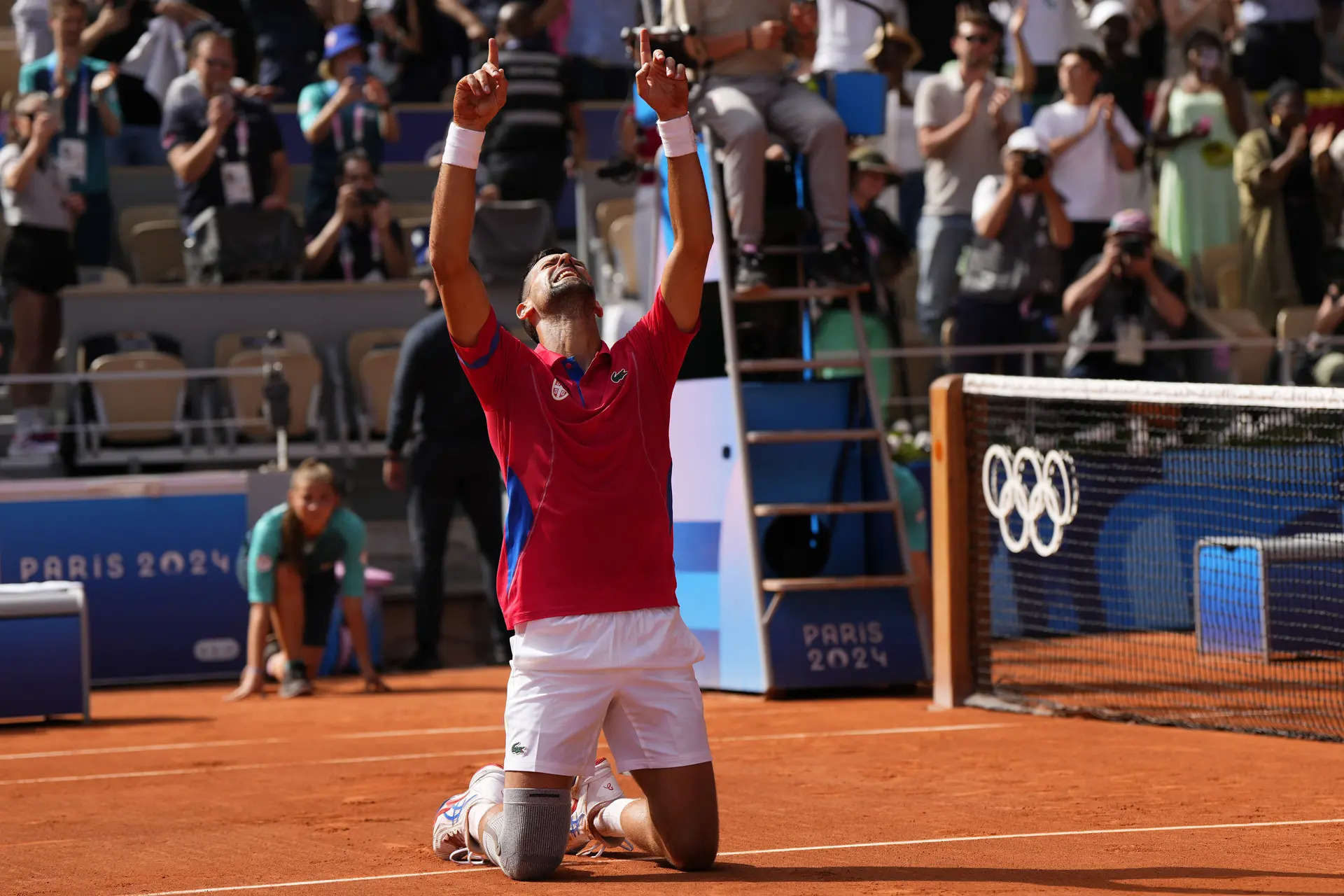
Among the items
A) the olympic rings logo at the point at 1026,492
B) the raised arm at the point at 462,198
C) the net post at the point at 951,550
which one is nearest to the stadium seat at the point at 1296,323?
the olympic rings logo at the point at 1026,492

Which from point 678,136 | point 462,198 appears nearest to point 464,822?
point 462,198

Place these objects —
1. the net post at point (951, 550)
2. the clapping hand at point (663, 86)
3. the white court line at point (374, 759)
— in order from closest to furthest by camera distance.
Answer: the clapping hand at point (663, 86) → the white court line at point (374, 759) → the net post at point (951, 550)

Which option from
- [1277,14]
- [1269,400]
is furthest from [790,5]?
[1277,14]

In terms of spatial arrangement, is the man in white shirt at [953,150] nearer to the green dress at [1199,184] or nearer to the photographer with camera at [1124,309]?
the photographer with camera at [1124,309]

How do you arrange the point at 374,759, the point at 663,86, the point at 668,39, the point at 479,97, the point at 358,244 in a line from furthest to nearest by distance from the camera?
the point at 358,244 → the point at 668,39 → the point at 374,759 → the point at 663,86 → the point at 479,97

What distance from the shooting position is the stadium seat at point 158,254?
51.7 ft

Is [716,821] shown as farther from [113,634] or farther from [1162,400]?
[113,634]

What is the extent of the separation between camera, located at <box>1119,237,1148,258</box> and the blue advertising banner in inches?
243

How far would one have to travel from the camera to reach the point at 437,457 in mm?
12648

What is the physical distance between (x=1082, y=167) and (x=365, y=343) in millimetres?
5667

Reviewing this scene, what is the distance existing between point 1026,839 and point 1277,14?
44.3 ft

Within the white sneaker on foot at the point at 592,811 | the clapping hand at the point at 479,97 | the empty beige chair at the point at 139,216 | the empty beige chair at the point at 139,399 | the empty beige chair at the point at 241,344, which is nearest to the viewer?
the clapping hand at the point at 479,97

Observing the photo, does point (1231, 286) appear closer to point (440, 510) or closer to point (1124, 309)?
point (1124, 309)

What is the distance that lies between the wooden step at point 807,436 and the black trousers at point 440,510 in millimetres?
2531
